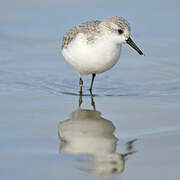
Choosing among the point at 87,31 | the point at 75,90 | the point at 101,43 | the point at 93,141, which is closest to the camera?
the point at 93,141

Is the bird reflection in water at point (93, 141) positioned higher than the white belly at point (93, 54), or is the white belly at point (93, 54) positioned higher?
the white belly at point (93, 54)

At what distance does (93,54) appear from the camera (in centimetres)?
846

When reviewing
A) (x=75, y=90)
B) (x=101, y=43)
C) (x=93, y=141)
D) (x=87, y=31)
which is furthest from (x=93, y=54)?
(x=93, y=141)

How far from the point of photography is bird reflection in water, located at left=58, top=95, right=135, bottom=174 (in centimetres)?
616

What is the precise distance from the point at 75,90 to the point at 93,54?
80cm

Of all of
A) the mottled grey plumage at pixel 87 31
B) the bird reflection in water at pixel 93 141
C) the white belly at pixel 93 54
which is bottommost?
the bird reflection in water at pixel 93 141

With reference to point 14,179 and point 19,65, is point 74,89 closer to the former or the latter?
point 19,65

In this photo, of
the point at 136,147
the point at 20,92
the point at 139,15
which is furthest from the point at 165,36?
the point at 136,147

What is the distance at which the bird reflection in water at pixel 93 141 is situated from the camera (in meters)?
6.16

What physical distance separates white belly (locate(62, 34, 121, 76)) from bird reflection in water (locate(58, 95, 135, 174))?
2.56 feet

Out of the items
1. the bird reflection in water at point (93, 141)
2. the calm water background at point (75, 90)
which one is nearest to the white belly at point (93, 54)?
the calm water background at point (75, 90)

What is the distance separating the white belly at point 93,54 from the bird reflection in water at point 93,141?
2.56ft

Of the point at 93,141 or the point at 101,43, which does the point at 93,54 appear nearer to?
the point at 101,43

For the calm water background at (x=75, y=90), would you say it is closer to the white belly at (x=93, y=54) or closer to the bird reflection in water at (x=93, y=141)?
the bird reflection in water at (x=93, y=141)
